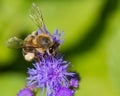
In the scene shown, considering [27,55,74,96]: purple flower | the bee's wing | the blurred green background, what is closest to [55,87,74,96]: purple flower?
[27,55,74,96]: purple flower

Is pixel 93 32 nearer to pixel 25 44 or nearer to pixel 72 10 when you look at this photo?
pixel 72 10

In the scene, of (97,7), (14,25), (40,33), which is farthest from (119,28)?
(40,33)

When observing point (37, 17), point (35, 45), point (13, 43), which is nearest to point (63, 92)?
point (35, 45)

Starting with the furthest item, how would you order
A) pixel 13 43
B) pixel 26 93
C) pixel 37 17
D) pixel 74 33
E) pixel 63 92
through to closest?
pixel 74 33 < pixel 37 17 < pixel 26 93 < pixel 13 43 < pixel 63 92

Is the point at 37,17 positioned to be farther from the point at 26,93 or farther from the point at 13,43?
the point at 26,93

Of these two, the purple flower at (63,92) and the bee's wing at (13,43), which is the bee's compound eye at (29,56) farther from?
the purple flower at (63,92)

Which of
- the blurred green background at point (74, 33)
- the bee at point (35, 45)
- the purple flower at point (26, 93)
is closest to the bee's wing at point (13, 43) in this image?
the bee at point (35, 45)
